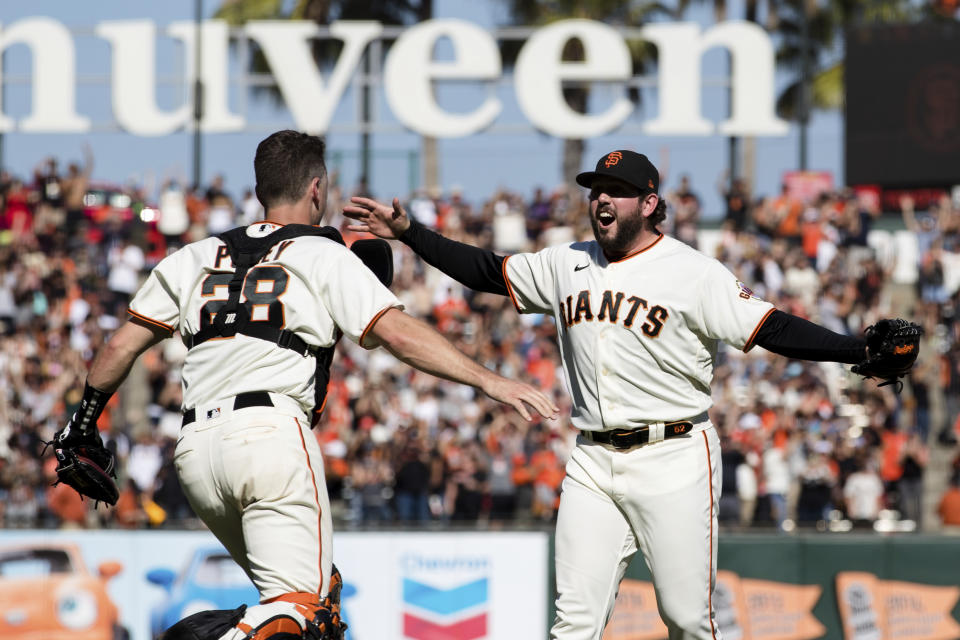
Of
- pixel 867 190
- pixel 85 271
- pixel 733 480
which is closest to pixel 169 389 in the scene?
pixel 85 271

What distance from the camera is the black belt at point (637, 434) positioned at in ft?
18.1

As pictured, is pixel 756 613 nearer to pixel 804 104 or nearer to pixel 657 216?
pixel 657 216

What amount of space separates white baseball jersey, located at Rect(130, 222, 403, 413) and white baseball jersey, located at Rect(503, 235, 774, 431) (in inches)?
42.2

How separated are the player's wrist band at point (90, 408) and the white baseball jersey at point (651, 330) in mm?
1927

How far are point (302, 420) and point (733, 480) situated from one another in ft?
33.3

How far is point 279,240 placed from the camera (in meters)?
5.02

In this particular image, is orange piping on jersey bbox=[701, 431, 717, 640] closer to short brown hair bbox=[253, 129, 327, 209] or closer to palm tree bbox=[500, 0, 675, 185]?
short brown hair bbox=[253, 129, 327, 209]

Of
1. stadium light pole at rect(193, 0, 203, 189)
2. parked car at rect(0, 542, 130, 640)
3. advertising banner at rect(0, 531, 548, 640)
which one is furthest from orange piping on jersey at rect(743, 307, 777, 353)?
stadium light pole at rect(193, 0, 203, 189)

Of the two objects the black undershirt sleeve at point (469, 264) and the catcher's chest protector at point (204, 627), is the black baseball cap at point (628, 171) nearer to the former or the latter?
the black undershirt sleeve at point (469, 264)

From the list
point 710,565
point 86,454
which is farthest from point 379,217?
point 710,565

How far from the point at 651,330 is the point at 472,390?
38.2 ft

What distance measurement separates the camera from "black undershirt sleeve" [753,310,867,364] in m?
5.22

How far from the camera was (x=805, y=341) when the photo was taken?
526 cm

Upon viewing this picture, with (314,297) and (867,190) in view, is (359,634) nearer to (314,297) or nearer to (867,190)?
(314,297)
